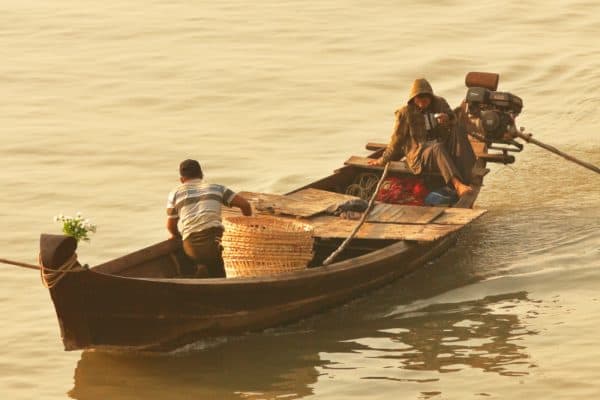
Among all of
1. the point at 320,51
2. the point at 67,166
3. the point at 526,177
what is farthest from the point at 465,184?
the point at 320,51

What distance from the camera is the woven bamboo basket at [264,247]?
11.4 m

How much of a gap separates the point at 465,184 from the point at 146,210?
324 cm

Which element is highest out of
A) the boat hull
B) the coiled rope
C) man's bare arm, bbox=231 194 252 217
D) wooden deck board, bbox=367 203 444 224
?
man's bare arm, bbox=231 194 252 217

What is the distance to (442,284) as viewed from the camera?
12.9m

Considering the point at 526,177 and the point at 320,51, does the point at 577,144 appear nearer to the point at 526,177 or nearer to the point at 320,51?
the point at 526,177

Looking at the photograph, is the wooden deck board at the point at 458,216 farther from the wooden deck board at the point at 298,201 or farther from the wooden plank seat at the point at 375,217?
the wooden deck board at the point at 298,201

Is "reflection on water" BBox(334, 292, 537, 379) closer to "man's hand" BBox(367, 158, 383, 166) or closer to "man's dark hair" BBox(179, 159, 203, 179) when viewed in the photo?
"man's dark hair" BBox(179, 159, 203, 179)

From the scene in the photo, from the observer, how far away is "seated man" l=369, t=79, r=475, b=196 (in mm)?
13383

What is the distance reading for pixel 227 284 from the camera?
1105 cm

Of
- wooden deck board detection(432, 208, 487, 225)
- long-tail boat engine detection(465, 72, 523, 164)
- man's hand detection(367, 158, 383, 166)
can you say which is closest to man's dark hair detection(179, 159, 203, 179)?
wooden deck board detection(432, 208, 487, 225)

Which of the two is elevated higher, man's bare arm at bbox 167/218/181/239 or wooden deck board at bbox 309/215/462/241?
man's bare arm at bbox 167/218/181/239

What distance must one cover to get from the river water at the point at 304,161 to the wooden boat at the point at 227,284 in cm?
24

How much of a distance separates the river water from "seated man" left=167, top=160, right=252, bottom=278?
75 centimetres

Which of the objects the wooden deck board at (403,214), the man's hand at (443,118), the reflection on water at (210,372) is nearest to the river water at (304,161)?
the reflection on water at (210,372)
